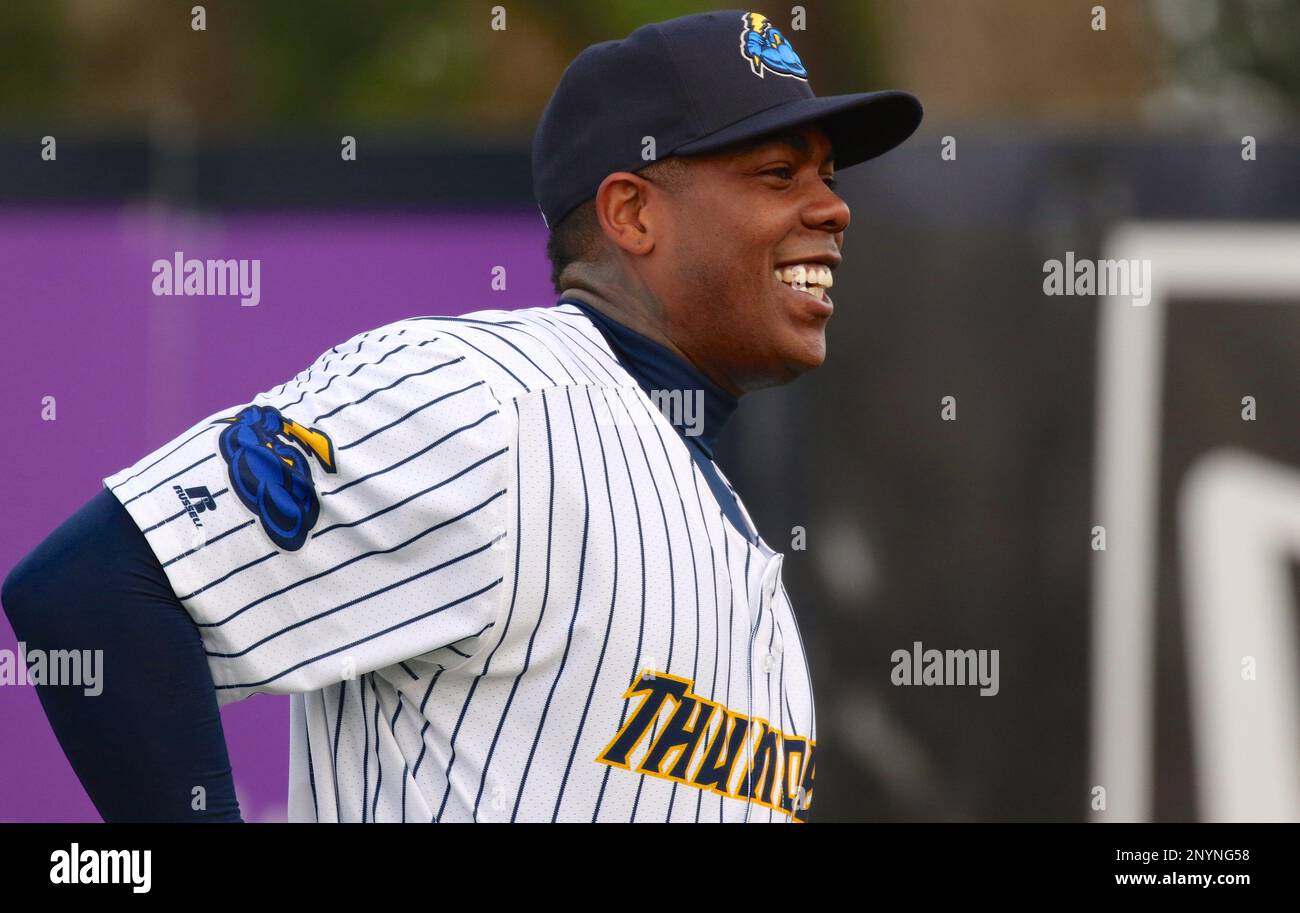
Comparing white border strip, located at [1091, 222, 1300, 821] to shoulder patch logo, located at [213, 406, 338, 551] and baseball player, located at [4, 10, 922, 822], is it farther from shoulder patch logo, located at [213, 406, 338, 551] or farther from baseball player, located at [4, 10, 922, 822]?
shoulder patch logo, located at [213, 406, 338, 551]

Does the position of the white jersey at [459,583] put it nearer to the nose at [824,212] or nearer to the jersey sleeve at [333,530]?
the jersey sleeve at [333,530]

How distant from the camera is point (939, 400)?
476cm

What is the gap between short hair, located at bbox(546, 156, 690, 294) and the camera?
221 cm

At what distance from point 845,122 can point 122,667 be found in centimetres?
131

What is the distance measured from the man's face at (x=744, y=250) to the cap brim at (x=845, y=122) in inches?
1.5

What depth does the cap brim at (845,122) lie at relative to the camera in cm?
215

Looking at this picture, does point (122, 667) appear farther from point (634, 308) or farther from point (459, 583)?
point (634, 308)

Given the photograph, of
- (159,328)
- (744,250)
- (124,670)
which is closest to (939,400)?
(159,328)

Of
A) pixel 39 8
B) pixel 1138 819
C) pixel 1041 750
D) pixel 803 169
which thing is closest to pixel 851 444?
pixel 1041 750

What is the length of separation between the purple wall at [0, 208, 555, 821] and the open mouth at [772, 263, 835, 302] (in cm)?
257

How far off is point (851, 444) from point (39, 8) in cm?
759

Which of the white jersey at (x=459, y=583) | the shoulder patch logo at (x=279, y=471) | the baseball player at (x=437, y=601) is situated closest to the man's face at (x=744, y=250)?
the baseball player at (x=437, y=601)

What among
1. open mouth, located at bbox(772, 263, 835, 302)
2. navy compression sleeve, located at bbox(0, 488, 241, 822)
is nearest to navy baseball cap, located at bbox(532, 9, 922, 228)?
open mouth, located at bbox(772, 263, 835, 302)
